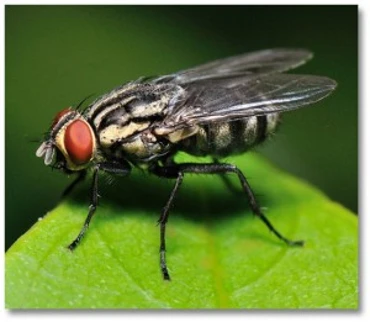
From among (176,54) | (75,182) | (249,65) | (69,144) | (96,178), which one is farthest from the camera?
(176,54)

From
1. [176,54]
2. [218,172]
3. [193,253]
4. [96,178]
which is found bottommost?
[193,253]

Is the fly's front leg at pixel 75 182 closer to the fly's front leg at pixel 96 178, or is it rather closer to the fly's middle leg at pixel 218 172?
the fly's front leg at pixel 96 178

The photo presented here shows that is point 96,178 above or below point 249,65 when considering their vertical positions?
below

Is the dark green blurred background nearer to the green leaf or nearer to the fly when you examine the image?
the fly

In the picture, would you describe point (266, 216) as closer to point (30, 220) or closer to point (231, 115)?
point (231, 115)

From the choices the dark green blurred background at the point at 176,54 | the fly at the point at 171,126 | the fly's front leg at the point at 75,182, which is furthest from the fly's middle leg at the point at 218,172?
the dark green blurred background at the point at 176,54

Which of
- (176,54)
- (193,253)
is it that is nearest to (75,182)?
(193,253)

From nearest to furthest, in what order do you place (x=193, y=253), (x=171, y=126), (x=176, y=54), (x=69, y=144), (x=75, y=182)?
(x=193, y=253)
(x=69, y=144)
(x=171, y=126)
(x=75, y=182)
(x=176, y=54)

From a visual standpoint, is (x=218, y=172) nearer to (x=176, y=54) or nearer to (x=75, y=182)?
(x=75, y=182)

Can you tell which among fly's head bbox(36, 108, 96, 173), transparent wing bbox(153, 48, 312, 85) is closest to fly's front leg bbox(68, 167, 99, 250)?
fly's head bbox(36, 108, 96, 173)
